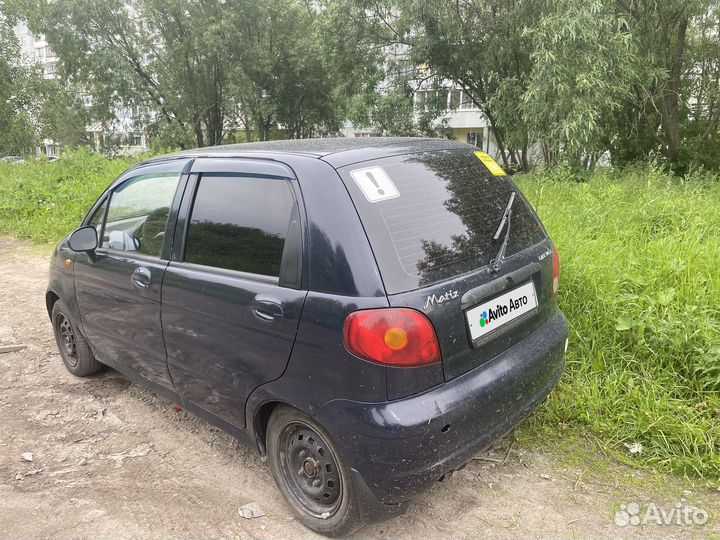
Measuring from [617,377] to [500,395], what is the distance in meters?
1.37

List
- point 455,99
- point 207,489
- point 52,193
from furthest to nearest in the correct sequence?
point 455,99 → point 52,193 → point 207,489

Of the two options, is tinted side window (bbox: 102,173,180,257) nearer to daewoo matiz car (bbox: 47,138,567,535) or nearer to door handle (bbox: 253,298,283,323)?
daewoo matiz car (bbox: 47,138,567,535)

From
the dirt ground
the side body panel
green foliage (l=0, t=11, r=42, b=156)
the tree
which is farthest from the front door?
the tree

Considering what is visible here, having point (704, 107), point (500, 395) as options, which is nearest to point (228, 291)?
point (500, 395)

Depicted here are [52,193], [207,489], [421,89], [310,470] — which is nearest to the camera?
[310,470]

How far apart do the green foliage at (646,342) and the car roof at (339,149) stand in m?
1.62

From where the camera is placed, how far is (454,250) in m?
2.29

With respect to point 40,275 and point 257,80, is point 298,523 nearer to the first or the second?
point 40,275

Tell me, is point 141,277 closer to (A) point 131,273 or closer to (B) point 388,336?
(A) point 131,273

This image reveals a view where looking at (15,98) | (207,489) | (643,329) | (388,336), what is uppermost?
(15,98)

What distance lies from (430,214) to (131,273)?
71.8 inches

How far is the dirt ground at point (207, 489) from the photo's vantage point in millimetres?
2385

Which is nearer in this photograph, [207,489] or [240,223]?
[240,223]

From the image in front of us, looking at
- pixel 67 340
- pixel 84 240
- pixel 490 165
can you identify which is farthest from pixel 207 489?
pixel 490 165
